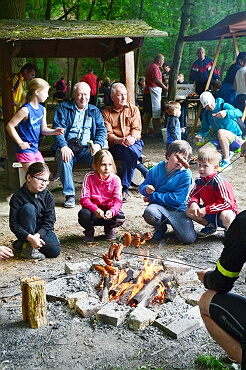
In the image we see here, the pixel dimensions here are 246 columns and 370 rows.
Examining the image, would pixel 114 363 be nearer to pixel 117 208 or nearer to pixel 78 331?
pixel 78 331

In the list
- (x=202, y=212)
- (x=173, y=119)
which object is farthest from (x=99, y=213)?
(x=173, y=119)

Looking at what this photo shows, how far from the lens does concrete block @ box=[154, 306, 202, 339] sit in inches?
137

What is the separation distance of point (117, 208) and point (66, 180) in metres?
1.91

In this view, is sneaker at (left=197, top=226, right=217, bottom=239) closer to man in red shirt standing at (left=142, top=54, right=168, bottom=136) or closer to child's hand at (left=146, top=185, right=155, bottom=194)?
child's hand at (left=146, top=185, right=155, bottom=194)

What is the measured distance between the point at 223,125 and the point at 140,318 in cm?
663

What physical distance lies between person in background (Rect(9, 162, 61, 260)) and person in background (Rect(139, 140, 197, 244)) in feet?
3.88

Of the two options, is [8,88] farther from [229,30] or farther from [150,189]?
[229,30]

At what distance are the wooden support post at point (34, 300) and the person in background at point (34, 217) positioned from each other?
1256mm

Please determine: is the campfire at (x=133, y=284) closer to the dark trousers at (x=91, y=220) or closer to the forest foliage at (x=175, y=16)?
the dark trousers at (x=91, y=220)

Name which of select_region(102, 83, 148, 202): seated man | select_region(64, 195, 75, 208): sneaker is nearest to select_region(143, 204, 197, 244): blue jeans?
select_region(64, 195, 75, 208): sneaker

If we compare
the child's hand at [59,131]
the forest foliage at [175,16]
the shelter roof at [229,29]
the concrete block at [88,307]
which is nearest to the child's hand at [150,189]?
the concrete block at [88,307]

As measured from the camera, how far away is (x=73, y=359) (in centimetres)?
322

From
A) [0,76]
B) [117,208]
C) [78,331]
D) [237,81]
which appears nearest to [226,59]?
[237,81]

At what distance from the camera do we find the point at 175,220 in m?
5.69
